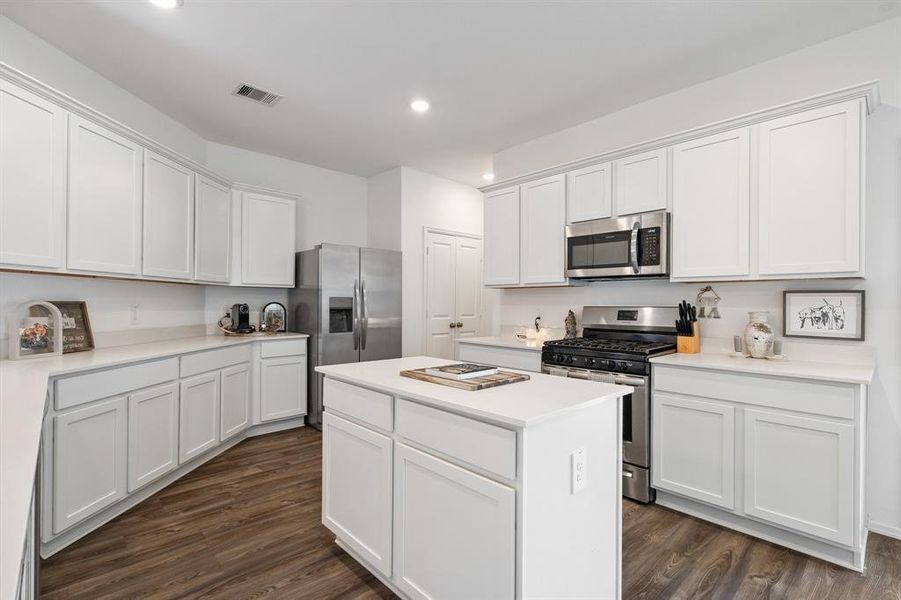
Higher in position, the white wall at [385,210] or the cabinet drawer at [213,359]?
the white wall at [385,210]

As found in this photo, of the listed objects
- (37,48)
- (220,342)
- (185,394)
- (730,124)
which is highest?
(37,48)

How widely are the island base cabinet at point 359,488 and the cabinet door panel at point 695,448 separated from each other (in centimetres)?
186

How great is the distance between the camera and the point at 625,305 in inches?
143

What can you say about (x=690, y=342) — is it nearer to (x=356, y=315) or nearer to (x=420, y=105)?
(x=420, y=105)

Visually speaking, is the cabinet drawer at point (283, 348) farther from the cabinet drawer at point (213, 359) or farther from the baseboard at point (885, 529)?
the baseboard at point (885, 529)

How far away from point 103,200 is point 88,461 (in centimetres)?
160

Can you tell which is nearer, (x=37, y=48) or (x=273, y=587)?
(x=273, y=587)

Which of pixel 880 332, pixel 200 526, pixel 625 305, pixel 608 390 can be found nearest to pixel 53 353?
pixel 200 526

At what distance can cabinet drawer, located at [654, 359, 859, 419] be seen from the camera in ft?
7.04

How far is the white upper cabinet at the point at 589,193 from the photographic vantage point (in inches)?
135

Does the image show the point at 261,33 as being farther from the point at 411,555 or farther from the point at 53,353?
the point at 411,555

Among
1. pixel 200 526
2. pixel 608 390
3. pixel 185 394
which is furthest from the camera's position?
pixel 185 394

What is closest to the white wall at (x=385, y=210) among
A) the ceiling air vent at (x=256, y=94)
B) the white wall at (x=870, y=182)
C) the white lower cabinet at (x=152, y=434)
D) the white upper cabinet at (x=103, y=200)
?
the ceiling air vent at (x=256, y=94)

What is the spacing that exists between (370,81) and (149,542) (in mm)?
3243
